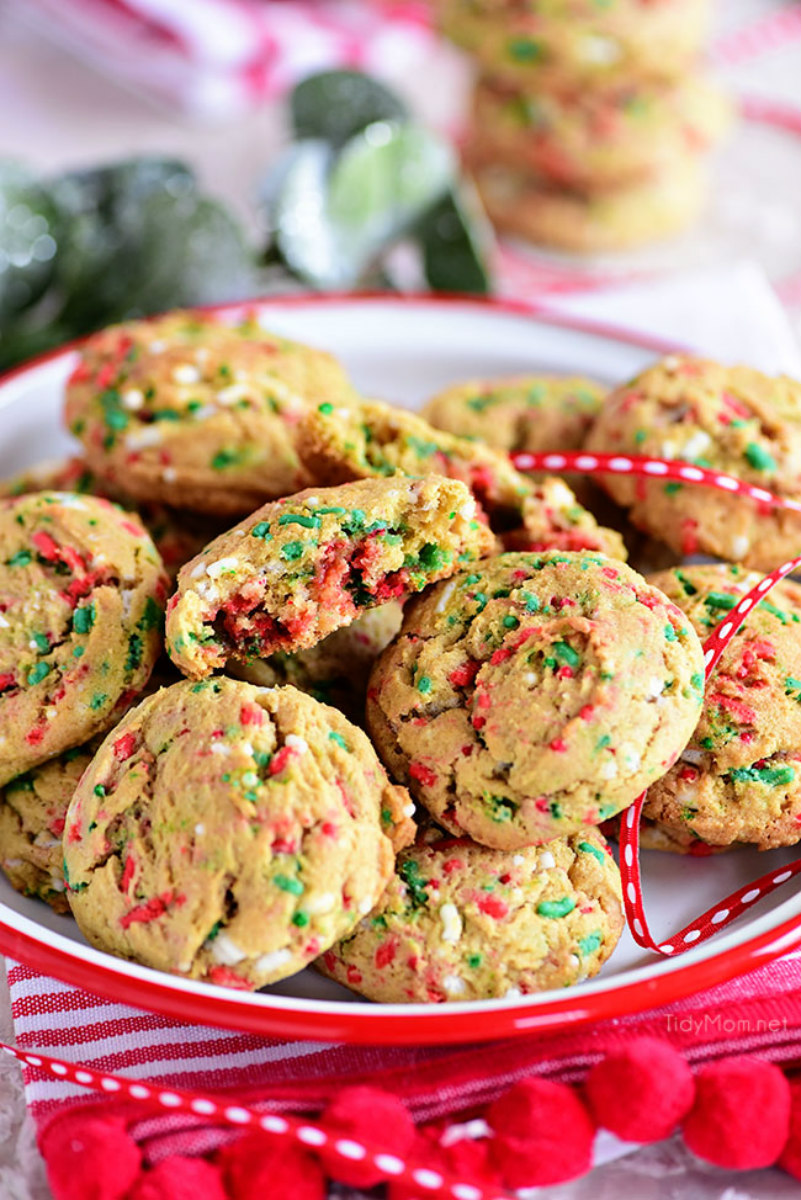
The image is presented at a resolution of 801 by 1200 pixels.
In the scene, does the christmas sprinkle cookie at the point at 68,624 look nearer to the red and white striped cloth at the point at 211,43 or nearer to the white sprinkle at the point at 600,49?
the white sprinkle at the point at 600,49

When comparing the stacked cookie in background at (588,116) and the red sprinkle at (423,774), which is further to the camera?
the stacked cookie in background at (588,116)

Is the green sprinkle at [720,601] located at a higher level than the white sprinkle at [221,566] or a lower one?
lower

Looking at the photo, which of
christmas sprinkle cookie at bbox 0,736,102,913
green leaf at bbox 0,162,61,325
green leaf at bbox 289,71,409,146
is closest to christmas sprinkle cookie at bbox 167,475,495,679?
christmas sprinkle cookie at bbox 0,736,102,913

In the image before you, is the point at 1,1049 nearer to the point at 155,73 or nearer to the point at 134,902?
the point at 134,902

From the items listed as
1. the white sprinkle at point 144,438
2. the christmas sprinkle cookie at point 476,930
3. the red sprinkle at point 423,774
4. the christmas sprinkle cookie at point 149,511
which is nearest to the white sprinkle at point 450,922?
the christmas sprinkle cookie at point 476,930

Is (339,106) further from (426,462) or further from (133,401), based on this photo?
(426,462)

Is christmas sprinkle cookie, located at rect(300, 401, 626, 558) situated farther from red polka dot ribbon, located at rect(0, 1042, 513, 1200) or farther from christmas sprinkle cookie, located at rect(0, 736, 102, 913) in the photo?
red polka dot ribbon, located at rect(0, 1042, 513, 1200)
